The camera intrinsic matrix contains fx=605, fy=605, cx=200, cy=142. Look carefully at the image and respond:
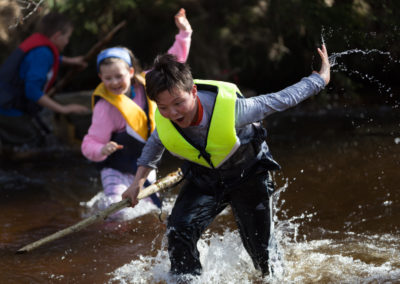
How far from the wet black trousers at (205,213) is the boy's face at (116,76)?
1619 millimetres

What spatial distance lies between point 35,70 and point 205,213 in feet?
13.0

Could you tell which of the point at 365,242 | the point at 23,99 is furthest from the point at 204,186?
the point at 23,99

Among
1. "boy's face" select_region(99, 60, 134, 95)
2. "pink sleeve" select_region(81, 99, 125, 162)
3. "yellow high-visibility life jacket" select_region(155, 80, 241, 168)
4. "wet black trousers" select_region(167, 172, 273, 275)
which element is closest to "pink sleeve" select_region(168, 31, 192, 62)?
"boy's face" select_region(99, 60, 134, 95)

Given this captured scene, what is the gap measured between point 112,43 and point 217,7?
1797 millimetres

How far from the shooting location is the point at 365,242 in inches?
165

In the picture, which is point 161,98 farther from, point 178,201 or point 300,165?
point 300,165

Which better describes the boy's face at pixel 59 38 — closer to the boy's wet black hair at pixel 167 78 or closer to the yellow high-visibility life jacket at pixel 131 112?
the yellow high-visibility life jacket at pixel 131 112

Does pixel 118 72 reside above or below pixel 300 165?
above

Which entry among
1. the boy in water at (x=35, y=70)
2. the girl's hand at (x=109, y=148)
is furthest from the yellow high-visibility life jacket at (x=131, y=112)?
the boy in water at (x=35, y=70)

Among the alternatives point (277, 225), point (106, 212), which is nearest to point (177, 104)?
point (106, 212)

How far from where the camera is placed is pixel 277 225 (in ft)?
15.0

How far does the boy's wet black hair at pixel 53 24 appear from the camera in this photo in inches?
267

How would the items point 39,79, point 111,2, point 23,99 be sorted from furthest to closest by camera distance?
point 111,2
point 23,99
point 39,79

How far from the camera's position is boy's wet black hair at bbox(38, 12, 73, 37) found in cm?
679
